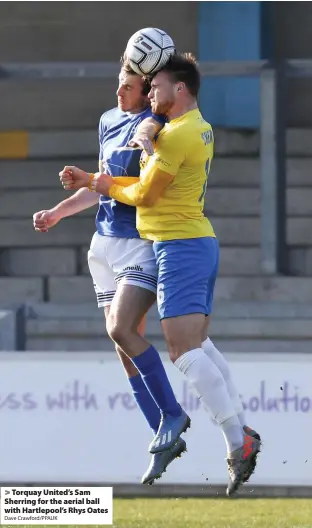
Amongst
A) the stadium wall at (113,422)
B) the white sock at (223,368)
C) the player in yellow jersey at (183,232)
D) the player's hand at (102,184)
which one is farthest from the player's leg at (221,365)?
the stadium wall at (113,422)

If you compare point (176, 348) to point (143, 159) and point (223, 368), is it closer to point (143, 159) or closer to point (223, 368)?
point (223, 368)

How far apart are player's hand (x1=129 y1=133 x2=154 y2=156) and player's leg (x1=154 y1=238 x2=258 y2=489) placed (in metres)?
0.50

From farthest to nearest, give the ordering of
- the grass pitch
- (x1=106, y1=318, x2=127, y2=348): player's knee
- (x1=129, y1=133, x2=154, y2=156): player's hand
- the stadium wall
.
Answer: the stadium wall
the grass pitch
(x1=106, y1=318, x2=127, y2=348): player's knee
(x1=129, y1=133, x2=154, y2=156): player's hand

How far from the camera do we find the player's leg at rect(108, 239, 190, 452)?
5.98 m

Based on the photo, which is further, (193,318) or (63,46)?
(63,46)

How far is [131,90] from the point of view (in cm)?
605

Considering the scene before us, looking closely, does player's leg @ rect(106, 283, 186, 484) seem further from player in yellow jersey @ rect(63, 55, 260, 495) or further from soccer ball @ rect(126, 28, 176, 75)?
soccer ball @ rect(126, 28, 176, 75)

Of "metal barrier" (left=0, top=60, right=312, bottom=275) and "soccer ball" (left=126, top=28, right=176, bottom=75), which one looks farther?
"metal barrier" (left=0, top=60, right=312, bottom=275)

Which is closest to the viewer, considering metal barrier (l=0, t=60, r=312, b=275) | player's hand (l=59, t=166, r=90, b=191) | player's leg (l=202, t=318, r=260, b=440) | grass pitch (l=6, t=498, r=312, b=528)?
player's hand (l=59, t=166, r=90, b=191)

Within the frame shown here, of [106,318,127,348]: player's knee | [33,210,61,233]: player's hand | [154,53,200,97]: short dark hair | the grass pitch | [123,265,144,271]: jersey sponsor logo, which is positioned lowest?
the grass pitch

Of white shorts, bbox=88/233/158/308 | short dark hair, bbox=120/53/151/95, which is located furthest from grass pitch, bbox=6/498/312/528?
short dark hair, bbox=120/53/151/95

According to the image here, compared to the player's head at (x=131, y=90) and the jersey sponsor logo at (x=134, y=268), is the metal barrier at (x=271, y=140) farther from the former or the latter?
the jersey sponsor logo at (x=134, y=268)

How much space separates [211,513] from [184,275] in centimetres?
377

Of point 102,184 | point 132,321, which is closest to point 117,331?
point 132,321
